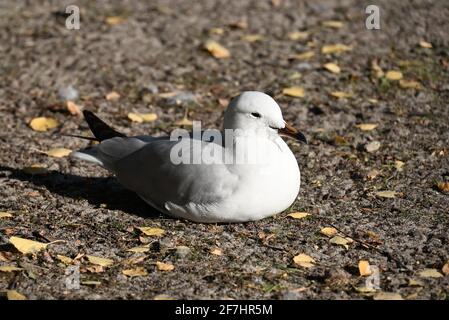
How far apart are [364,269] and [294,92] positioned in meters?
2.81

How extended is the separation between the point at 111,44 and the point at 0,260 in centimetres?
373

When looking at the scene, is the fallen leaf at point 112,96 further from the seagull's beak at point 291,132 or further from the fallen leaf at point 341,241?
the fallen leaf at point 341,241

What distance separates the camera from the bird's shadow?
17.0ft

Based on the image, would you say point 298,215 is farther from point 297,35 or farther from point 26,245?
point 297,35

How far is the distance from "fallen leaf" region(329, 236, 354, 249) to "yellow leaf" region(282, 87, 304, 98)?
234 cm

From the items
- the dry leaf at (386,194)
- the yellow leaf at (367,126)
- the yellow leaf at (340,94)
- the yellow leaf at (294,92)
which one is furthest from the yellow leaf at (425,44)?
the dry leaf at (386,194)

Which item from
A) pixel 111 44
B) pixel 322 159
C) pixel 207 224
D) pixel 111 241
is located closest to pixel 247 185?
pixel 207 224

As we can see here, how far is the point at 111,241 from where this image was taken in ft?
15.4

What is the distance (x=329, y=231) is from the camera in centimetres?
479

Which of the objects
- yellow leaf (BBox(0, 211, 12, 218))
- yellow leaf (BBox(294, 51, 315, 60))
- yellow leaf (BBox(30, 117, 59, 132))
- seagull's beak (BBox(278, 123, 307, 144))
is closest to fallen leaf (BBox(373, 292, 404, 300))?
seagull's beak (BBox(278, 123, 307, 144))

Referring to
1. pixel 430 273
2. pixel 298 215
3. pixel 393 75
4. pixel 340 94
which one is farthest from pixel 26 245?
pixel 393 75

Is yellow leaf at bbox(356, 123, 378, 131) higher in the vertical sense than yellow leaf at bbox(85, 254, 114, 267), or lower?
higher

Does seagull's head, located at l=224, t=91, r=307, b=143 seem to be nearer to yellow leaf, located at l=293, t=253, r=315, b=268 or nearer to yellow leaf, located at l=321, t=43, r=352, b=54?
yellow leaf, located at l=293, t=253, r=315, b=268
